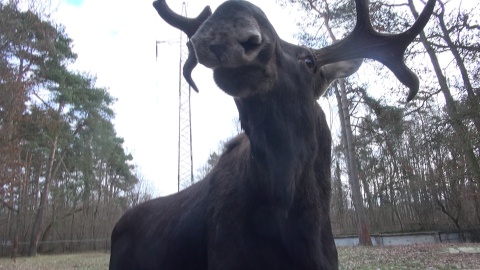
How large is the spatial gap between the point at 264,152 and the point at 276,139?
0.40 feet

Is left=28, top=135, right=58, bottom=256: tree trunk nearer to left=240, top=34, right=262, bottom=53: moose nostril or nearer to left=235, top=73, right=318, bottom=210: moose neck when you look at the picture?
left=235, top=73, right=318, bottom=210: moose neck

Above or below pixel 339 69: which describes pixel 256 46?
below

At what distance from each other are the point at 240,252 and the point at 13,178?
65.5 feet

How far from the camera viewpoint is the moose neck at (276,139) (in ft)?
8.99

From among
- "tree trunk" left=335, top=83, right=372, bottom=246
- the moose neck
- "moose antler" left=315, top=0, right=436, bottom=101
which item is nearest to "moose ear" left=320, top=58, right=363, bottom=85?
"moose antler" left=315, top=0, right=436, bottom=101

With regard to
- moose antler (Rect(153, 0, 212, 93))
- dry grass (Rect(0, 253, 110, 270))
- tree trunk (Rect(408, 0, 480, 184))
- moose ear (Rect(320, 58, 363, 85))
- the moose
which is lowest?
dry grass (Rect(0, 253, 110, 270))

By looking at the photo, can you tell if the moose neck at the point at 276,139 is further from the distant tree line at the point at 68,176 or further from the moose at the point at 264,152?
the distant tree line at the point at 68,176

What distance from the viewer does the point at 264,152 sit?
110 inches

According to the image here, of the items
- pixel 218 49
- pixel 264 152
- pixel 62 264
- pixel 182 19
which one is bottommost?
pixel 62 264

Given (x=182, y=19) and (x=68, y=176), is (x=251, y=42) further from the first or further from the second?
(x=68, y=176)

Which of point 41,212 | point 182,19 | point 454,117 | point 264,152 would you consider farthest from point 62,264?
point 264,152

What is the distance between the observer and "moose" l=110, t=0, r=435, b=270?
7.54 ft

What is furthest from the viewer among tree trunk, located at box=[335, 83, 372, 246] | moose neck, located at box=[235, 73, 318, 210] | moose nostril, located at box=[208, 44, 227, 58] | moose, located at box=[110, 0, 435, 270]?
tree trunk, located at box=[335, 83, 372, 246]

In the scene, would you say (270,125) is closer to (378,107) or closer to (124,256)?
(124,256)
